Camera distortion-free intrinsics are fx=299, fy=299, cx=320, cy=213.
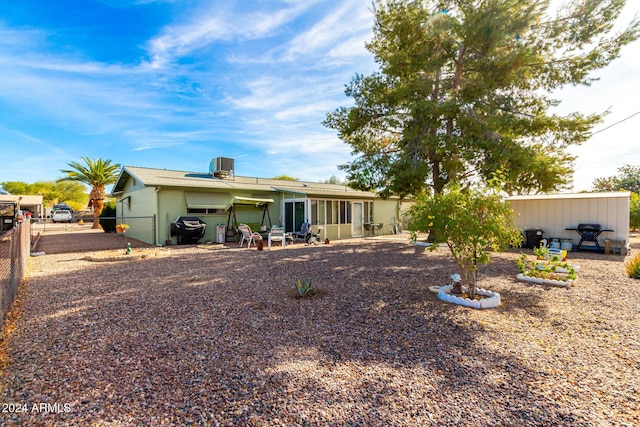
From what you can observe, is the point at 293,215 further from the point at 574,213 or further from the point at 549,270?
the point at 574,213

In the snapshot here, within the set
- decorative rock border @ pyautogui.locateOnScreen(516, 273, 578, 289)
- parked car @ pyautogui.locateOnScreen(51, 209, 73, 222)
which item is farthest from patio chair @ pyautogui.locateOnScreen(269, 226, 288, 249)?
parked car @ pyautogui.locateOnScreen(51, 209, 73, 222)

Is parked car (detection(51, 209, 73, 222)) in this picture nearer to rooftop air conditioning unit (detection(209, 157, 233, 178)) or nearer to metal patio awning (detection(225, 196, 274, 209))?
rooftop air conditioning unit (detection(209, 157, 233, 178))

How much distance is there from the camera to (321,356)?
312 cm

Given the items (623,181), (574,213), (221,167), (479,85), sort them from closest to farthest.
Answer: (479,85) < (574,213) < (221,167) < (623,181)

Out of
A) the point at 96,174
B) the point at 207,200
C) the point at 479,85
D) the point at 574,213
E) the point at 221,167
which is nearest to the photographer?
the point at 479,85

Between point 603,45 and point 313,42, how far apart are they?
979 centimetres

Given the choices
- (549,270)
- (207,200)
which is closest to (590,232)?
(549,270)

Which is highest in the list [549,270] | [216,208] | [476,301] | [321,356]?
[216,208]

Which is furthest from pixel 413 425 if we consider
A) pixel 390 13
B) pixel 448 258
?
pixel 390 13

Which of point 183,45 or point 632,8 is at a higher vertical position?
point 632,8

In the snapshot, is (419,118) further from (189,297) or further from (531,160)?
(189,297)

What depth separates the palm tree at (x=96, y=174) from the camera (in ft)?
74.6

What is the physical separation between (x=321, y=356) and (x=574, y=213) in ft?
44.1

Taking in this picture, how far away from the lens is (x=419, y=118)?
11133 millimetres
